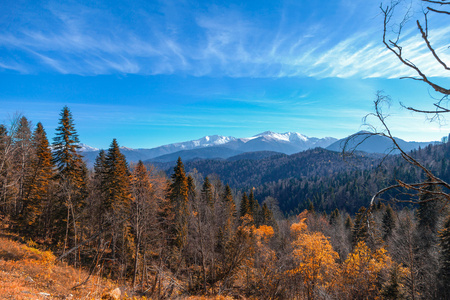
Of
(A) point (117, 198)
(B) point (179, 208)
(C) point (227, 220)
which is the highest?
(A) point (117, 198)

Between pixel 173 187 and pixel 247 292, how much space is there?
1539cm

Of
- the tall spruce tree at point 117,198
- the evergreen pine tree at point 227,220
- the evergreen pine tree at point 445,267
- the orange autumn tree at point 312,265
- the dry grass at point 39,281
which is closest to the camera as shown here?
the dry grass at point 39,281

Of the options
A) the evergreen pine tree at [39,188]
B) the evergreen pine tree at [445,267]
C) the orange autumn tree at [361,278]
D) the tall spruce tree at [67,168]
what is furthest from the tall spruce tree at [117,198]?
the evergreen pine tree at [445,267]

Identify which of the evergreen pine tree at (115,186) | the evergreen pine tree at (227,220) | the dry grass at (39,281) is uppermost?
the evergreen pine tree at (115,186)

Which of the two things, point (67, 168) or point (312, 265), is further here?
point (67, 168)

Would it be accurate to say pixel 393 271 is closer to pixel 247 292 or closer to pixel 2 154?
pixel 247 292

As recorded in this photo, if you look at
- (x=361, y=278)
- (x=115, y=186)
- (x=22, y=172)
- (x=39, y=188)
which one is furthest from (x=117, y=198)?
(x=361, y=278)

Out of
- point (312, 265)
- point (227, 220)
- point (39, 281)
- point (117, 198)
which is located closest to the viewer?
point (39, 281)

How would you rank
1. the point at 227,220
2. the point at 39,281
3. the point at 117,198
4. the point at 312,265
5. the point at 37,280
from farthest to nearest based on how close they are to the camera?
the point at 227,220
the point at 117,198
the point at 312,265
the point at 37,280
the point at 39,281

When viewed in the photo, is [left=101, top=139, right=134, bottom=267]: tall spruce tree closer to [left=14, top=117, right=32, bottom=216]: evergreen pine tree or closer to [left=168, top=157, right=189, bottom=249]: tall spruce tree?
[left=168, top=157, right=189, bottom=249]: tall spruce tree

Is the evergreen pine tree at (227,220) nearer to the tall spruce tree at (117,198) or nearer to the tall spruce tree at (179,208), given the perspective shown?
the tall spruce tree at (179,208)

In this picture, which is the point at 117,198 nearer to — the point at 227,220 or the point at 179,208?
the point at 179,208

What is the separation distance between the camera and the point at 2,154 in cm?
1678

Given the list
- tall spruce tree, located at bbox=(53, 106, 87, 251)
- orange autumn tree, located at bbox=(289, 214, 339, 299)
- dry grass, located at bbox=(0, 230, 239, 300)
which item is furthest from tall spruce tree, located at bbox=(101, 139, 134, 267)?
orange autumn tree, located at bbox=(289, 214, 339, 299)
